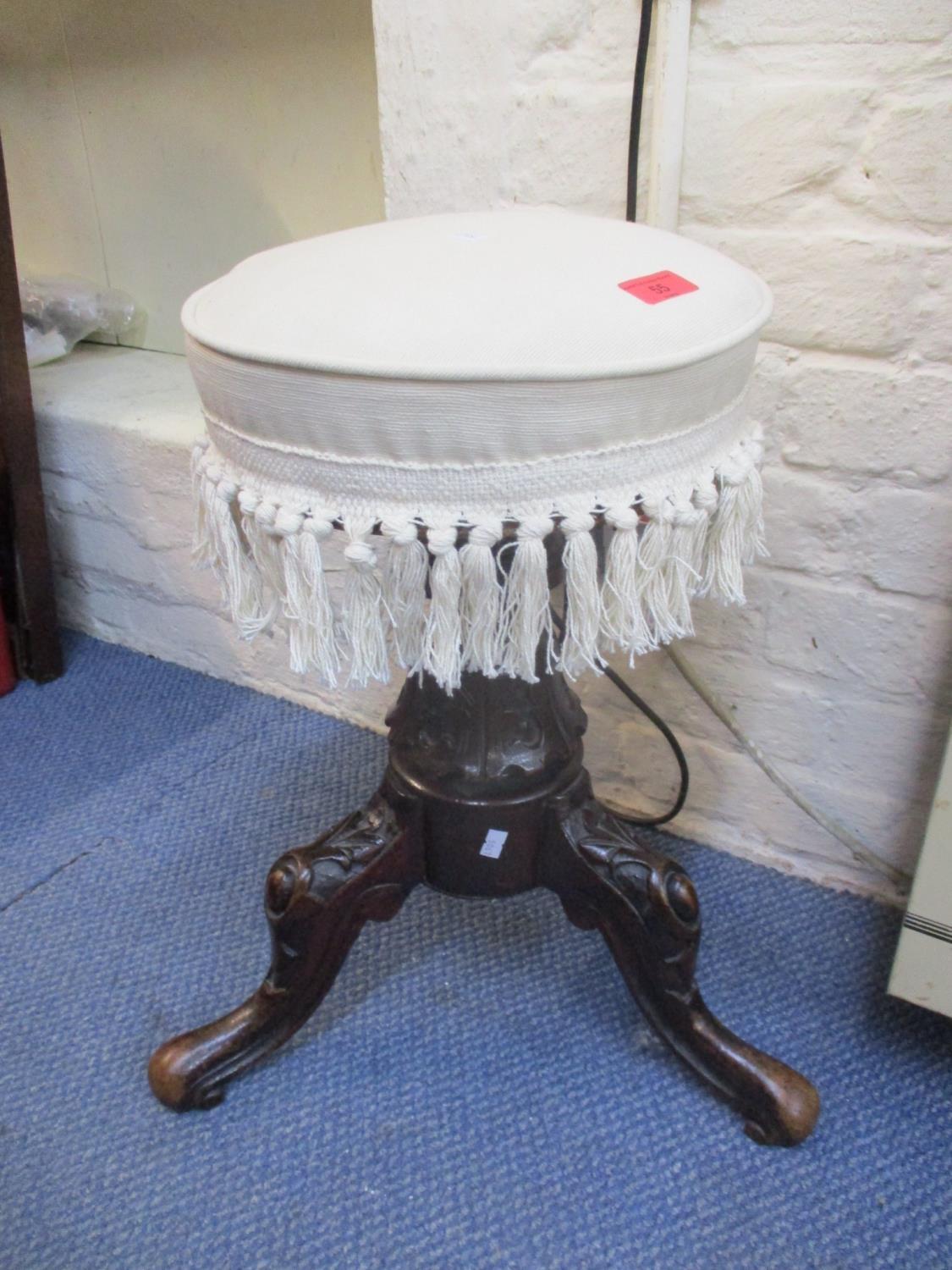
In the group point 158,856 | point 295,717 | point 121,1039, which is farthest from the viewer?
point 295,717

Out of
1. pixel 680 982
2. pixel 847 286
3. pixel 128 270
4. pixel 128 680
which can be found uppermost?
pixel 847 286

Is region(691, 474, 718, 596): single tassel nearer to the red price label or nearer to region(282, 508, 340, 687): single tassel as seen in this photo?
the red price label

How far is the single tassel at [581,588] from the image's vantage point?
1.74ft

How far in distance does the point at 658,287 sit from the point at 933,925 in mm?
538

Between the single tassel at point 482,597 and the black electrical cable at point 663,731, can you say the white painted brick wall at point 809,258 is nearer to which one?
the black electrical cable at point 663,731

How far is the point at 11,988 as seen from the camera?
915 millimetres

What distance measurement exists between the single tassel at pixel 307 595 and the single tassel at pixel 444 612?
0.19 ft

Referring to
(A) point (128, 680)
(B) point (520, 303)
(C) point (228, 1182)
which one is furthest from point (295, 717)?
(B) point (520, 303)

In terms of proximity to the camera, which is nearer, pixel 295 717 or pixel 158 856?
pixel 158 856

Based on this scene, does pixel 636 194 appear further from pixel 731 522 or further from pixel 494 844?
pixel 494 844

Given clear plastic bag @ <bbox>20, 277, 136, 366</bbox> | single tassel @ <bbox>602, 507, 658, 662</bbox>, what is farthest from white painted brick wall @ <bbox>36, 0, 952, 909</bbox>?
clear plastic bag @ <bbox>20, 277, 136, 366</bbox>

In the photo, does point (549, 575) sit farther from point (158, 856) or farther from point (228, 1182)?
point (158, 856)

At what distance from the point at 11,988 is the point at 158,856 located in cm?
20

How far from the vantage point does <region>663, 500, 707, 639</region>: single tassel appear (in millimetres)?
558
